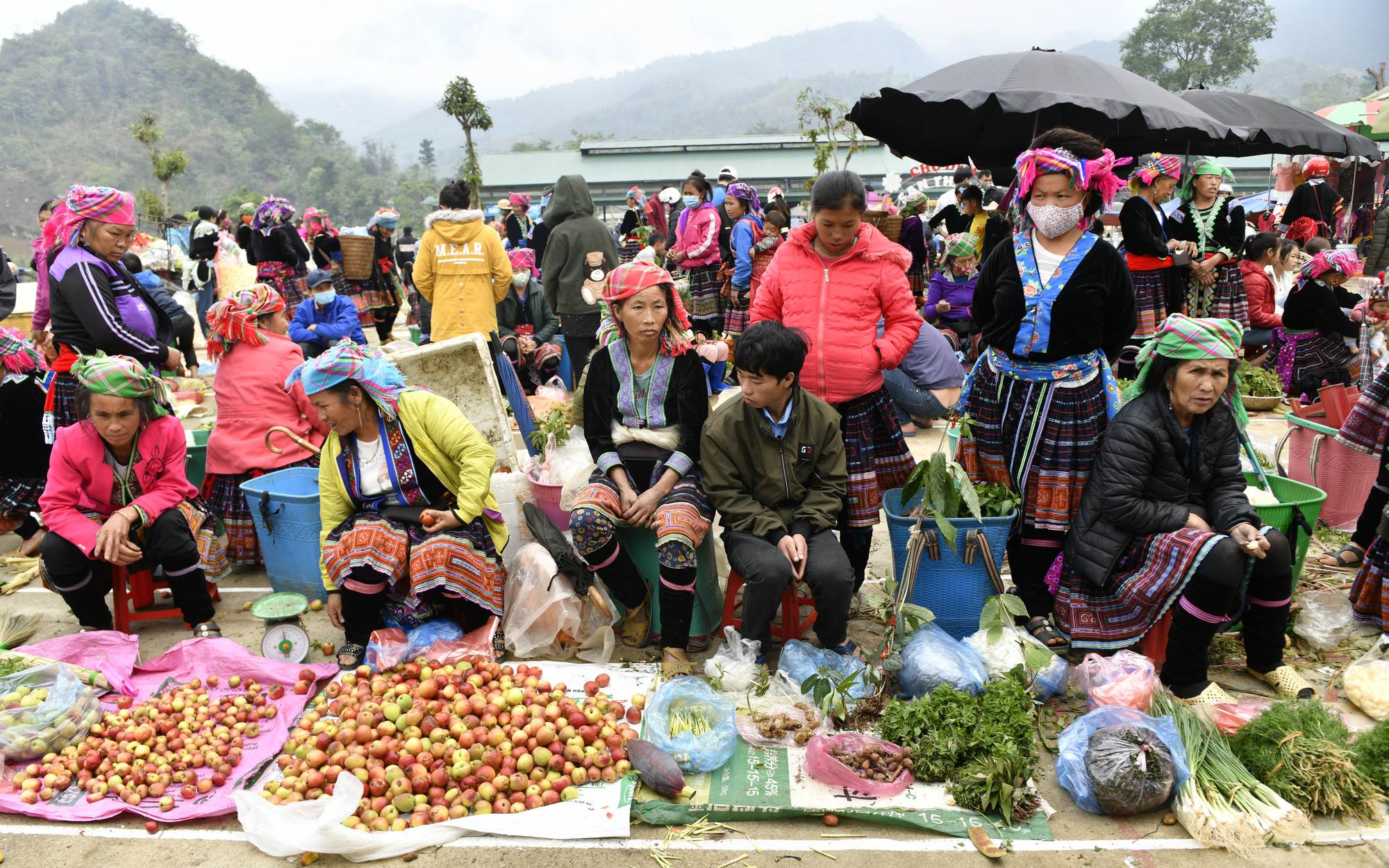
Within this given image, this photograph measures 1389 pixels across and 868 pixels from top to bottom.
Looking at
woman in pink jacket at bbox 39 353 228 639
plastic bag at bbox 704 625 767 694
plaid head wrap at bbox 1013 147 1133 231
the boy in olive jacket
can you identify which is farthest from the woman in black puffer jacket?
woman in pink jacket at bbox 39 353 228 639

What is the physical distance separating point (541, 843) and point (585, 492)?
4.54 feet

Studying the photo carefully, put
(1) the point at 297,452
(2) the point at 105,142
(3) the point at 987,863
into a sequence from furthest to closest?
(2) the point at 105,142 < (1) the point at 297,452 < (3) the point at 987,863

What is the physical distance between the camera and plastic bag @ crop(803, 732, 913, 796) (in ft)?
8.50

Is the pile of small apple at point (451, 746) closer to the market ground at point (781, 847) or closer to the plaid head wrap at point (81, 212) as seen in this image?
the market ground at point (781, 847)

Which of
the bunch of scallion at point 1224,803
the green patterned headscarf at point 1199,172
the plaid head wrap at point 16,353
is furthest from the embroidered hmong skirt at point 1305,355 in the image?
the plaid head wrap at point 16,353

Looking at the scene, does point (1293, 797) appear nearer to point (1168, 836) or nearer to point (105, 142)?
point (1168, 836)

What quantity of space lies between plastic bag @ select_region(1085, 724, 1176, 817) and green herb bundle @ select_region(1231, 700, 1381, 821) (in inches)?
11.3

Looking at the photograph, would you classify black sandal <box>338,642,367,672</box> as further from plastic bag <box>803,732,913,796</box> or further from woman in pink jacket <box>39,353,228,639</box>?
plastic bag <box>803,732,913,796</box>

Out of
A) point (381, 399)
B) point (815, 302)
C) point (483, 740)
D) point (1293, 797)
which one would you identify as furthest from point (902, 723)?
point (381, 399)

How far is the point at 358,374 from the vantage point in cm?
328

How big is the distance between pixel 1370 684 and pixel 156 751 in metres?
4.30

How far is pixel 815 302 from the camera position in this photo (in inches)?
140

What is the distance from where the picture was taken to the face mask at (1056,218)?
3.27 m

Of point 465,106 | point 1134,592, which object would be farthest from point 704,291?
point 465,106
